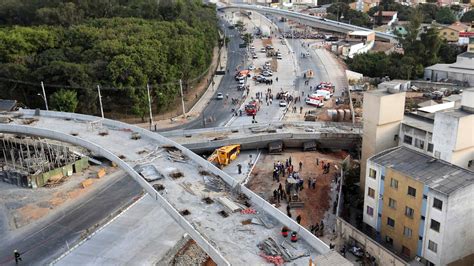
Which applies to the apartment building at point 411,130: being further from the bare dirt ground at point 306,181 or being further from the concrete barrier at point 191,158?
the concrete barrier at point 191,158

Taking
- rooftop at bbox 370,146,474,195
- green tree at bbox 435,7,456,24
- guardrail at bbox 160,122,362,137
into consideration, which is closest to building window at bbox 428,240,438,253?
rooftop at bbox 370,146,474,195

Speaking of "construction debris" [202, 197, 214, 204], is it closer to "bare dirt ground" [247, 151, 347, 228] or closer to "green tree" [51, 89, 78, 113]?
"bare dirt ground" [247, 151, 347, 228]

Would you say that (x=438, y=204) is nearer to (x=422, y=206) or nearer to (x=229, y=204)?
(x=422, y=206)

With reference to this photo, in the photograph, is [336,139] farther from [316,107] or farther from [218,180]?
[218,180]

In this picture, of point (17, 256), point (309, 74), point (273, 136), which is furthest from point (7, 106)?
point (309, 74)

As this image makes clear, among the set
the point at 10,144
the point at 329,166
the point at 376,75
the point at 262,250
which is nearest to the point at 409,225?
the point at 262,250

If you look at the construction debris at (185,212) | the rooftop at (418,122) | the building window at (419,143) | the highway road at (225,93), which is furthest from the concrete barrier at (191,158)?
the highway road at (225,93)
